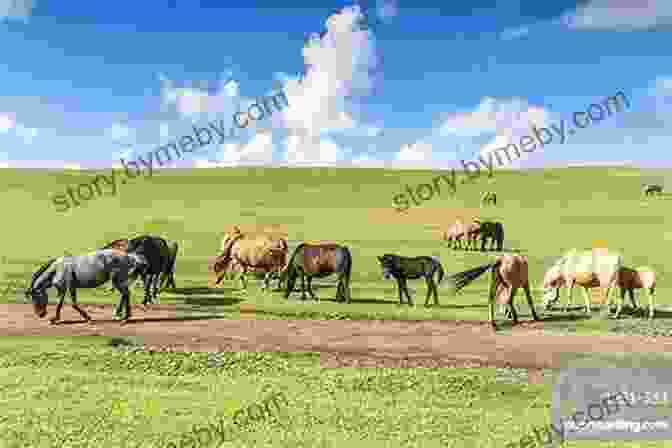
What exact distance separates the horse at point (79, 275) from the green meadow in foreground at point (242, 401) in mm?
3386

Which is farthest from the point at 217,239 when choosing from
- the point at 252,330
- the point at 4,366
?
the point at 4,366

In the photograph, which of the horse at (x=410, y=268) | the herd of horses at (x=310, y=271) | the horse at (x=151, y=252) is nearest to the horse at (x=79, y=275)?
the herd of horses at (x=310, y=271)

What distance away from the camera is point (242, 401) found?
13.8 metres

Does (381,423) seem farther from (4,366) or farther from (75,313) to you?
(75,313)

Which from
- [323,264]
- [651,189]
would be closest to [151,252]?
[323,264]

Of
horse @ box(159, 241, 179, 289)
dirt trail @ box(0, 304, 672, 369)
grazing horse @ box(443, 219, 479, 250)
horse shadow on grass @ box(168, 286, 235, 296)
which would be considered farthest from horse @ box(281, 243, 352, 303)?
grazing horse @ box(443, 219, 479, 250)

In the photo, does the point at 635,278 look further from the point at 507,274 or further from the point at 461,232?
the point at 461,232

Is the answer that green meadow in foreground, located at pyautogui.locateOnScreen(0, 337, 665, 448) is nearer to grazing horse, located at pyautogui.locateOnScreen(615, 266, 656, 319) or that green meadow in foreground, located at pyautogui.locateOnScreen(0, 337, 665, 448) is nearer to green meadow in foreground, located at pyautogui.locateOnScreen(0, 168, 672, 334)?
green meadow in foreground, located at pyautogui.locateOnScreen(0, 168, 672, 334)

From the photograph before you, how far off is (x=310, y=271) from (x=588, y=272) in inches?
402

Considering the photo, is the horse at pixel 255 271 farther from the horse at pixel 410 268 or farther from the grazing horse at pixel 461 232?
the grazing horse at pixel 461 232

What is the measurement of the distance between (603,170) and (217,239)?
8672 cm

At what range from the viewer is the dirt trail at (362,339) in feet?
57.9

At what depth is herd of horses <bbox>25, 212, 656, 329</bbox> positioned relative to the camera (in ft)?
69.9

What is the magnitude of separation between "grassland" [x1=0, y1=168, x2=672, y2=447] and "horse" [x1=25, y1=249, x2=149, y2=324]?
8.80 ft
